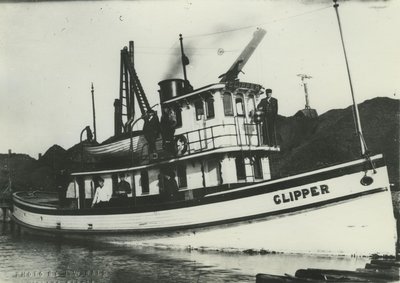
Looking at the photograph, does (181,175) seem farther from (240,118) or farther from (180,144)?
(240,118)

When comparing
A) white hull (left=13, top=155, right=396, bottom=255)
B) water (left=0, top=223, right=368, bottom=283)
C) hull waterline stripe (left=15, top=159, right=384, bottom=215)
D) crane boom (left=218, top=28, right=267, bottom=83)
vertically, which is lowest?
water (left=0, top=223, right=368, bottom=283)

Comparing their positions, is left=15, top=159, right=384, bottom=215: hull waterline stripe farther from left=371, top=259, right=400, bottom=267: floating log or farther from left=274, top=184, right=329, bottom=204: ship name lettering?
left=371, top=259, right=400, bottom=267: floating log

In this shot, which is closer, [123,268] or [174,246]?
[123,268]

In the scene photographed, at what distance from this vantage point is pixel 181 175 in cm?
1083

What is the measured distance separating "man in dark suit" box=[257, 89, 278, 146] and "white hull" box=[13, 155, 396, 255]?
89.1 inches

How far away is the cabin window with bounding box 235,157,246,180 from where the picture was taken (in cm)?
1029

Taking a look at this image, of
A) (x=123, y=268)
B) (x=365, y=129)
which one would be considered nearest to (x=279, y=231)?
(x=123, y=268)

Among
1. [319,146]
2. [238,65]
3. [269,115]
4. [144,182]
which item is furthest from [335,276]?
[319,146]

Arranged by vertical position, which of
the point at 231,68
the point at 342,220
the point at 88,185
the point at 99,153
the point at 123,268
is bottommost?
the point at 123,268

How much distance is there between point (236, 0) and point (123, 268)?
6243mm

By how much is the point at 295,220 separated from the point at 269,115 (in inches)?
120

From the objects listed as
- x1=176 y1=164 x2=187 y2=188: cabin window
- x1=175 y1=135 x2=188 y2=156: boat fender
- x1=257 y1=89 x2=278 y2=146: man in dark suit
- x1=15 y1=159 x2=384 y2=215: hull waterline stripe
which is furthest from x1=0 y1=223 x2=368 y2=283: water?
x1=257 y1=89 x2=278 y2=146: man in dark suit

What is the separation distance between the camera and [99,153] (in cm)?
Answer: 1261

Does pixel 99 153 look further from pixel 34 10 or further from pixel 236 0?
pixel 236 0
